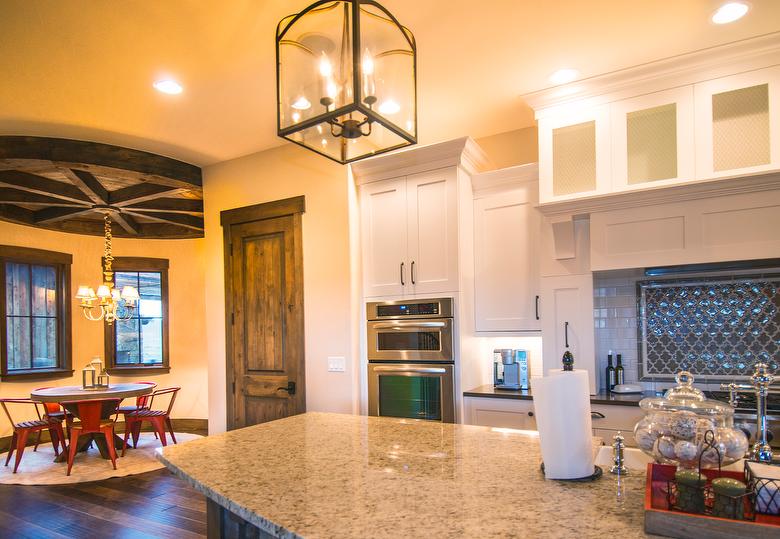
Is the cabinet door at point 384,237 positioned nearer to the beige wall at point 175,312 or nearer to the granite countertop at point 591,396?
the granite countertop at point 591,396

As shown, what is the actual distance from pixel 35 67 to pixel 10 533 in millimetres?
2980

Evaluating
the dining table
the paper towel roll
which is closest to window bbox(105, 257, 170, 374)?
the dining table

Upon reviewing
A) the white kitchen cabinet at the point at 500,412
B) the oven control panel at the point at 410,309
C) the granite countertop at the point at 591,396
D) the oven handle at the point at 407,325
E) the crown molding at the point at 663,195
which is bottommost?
the white kitchen cabinet at the point at 500,412

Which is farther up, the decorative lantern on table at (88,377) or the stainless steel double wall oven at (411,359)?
the stainless steel double wall oven at (411,359)

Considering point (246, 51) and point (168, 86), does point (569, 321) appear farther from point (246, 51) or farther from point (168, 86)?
point (168, 86)

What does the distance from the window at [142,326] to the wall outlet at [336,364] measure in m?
4.52

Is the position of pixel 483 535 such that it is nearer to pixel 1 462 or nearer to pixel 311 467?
pixel 311 467

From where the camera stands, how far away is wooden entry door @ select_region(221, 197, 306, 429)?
407cm

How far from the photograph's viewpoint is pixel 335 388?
3.82 metres

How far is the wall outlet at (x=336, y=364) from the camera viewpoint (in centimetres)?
379

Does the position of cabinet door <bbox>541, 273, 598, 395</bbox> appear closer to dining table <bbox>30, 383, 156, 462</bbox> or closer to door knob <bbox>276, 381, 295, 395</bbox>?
door knob <bbox>276, 381, 295, 395</bbox>

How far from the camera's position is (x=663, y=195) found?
2885 mm

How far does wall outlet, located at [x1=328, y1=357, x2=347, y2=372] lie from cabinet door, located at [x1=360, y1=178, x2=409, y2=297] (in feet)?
1.78

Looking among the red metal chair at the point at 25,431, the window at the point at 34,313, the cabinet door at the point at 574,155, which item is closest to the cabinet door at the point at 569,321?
the cabinet door at the point at 574,155
